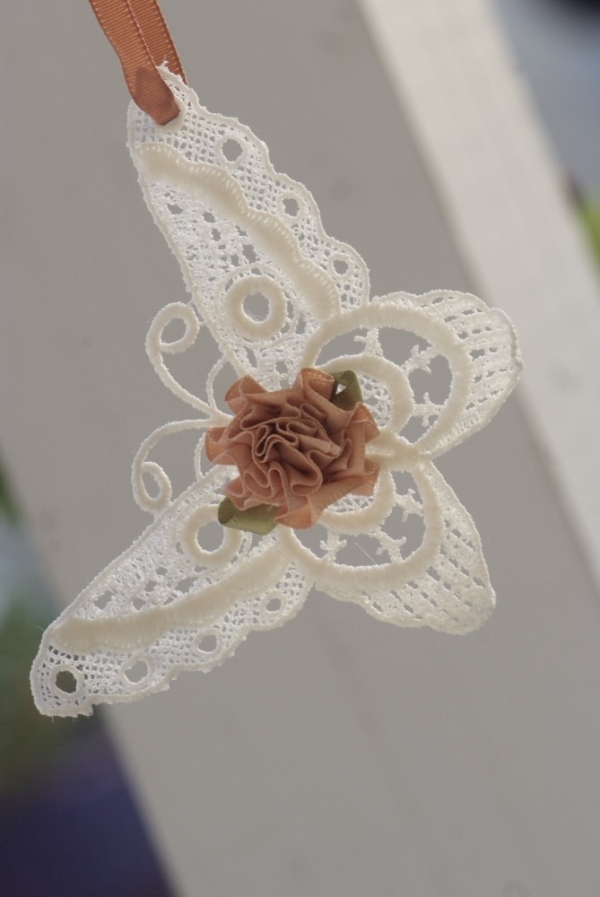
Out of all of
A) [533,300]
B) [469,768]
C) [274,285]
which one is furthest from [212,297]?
[469,768]

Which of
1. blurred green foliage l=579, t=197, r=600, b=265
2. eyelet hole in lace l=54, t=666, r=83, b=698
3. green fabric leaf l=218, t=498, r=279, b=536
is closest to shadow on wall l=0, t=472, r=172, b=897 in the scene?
eyelet hole in lace l=54, t=666, r=83, b=698

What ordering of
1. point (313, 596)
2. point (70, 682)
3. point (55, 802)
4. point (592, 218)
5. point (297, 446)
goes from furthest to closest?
point (592, 218) → point (55, 802) → point (313, 596) → point (70, 682) → point (297, 446)

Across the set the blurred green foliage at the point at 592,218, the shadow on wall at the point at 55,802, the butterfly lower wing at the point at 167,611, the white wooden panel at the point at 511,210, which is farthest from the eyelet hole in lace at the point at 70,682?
the blurred green foliage at the point at 592,218

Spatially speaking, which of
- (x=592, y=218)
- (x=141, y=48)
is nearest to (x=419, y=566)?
(x=141, y=48)

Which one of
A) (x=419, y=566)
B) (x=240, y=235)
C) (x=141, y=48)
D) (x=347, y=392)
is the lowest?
(x=419, y=566)

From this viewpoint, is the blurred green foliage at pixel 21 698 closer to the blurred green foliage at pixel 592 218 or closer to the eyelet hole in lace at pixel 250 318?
the eyelet hole in lace at pixel 250 318

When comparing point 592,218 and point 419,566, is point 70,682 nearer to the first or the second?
point 419,566

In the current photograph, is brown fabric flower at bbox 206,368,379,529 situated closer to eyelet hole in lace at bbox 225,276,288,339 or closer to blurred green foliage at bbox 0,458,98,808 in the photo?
eyelet hole in lace at bbox 225,276,288,339
